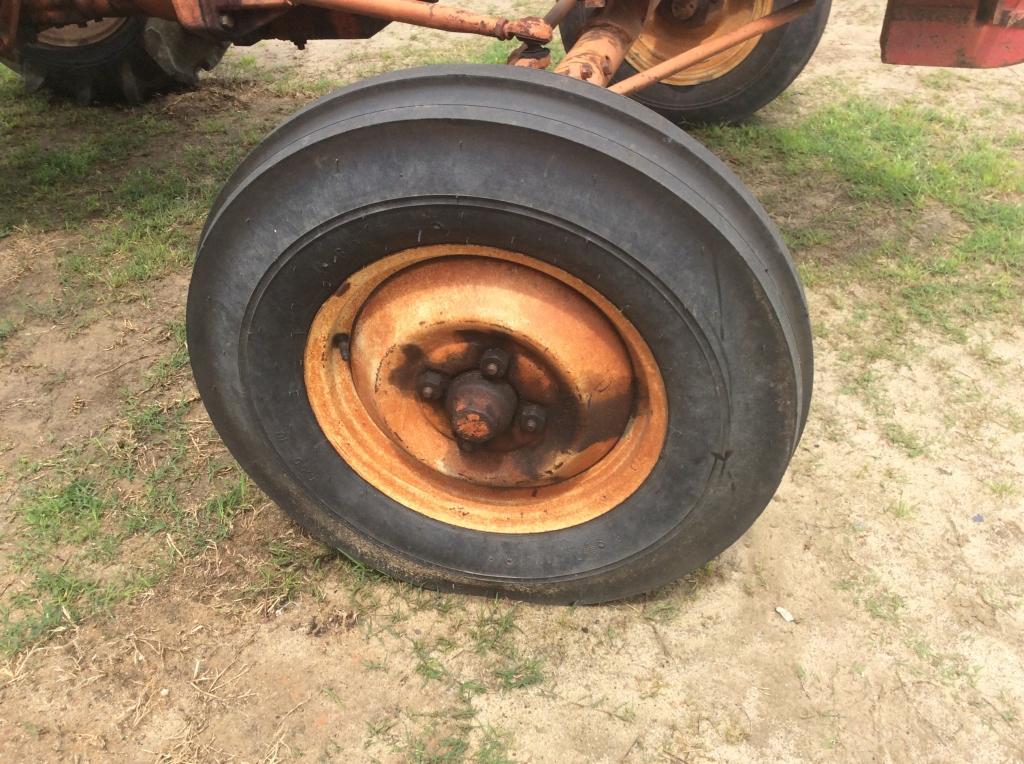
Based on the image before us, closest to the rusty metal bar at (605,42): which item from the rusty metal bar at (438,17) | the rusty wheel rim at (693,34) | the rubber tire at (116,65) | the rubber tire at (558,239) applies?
the rusty metal bar at (438,17)

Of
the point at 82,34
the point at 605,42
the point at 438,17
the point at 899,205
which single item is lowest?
the point at 899,205

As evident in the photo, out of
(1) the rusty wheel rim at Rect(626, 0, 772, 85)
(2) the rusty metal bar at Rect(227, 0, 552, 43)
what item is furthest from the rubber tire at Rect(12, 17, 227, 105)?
(1) the rusty wheel rim at Rect(626, 0, 772, 85)

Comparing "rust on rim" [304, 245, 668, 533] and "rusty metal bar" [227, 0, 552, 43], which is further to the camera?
"rusty metal bar" [227, 0, 552, 43]

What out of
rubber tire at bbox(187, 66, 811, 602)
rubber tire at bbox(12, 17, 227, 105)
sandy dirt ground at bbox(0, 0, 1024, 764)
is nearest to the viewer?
rubber tire at bbox(187, 66, 811, 602)

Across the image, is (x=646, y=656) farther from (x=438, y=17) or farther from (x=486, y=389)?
(x=438, y=17)

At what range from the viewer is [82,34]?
3.90 meters

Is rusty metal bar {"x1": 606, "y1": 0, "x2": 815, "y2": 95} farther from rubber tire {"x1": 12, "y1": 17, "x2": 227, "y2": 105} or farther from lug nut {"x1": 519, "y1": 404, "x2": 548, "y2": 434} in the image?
rubber tire {"x1": 12, "y1": 17, "x2": 227, "y2": 105}

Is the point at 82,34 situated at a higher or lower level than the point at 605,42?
lower

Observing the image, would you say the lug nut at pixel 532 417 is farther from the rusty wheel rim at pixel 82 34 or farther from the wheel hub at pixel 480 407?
the rusty wheel rim at pixel 82 34

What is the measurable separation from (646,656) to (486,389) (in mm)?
747

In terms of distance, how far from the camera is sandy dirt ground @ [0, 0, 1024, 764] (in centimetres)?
171

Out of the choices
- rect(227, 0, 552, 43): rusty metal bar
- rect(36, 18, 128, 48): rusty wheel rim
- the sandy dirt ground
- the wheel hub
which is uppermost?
rect(227, 0, 552, 43): rusty metal bar

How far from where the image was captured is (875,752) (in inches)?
66.6

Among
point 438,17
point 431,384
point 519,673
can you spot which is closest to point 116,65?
point 438,17
